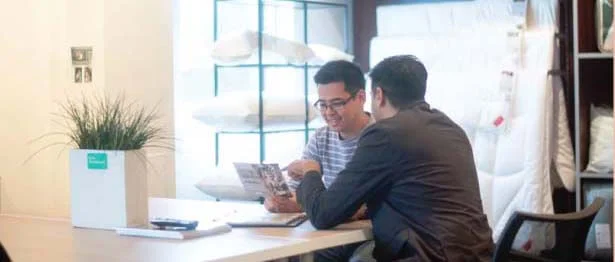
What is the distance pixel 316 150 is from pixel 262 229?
93 cm

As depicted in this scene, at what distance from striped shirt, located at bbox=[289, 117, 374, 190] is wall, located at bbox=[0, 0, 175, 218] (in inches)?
32.2

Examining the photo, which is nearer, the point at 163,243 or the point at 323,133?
the point at 163,243

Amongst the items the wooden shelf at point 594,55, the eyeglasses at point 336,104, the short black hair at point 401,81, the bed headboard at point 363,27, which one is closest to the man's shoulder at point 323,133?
the eyeglasses at point 336,104

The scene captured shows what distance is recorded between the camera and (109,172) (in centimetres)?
271

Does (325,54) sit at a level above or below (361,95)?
above

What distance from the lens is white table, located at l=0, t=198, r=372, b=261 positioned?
231cm

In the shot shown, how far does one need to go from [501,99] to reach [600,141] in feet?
1.63

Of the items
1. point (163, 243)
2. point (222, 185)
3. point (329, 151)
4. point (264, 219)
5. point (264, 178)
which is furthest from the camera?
point (222, 185)

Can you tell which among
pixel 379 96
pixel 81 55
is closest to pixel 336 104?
pixel 379 96

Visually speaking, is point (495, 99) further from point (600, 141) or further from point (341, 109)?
point (341, 109)

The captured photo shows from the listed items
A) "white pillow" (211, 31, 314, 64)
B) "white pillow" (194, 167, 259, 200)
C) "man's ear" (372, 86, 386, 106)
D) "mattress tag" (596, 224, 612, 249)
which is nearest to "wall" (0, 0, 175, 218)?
"white pillow" (211, 31, 314, 64)

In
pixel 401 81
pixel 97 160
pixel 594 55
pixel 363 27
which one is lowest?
pixel 97 160

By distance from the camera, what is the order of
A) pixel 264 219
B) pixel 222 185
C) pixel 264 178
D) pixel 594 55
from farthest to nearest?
1. pixel 222 185
2. pixel 594 55
3. pixel 264 178
4. pixel 264 219

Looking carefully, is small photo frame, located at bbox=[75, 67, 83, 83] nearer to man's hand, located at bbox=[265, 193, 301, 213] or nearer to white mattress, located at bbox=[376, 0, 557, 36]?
man's hand, located at bbox=[265, 193, 301, 213]
